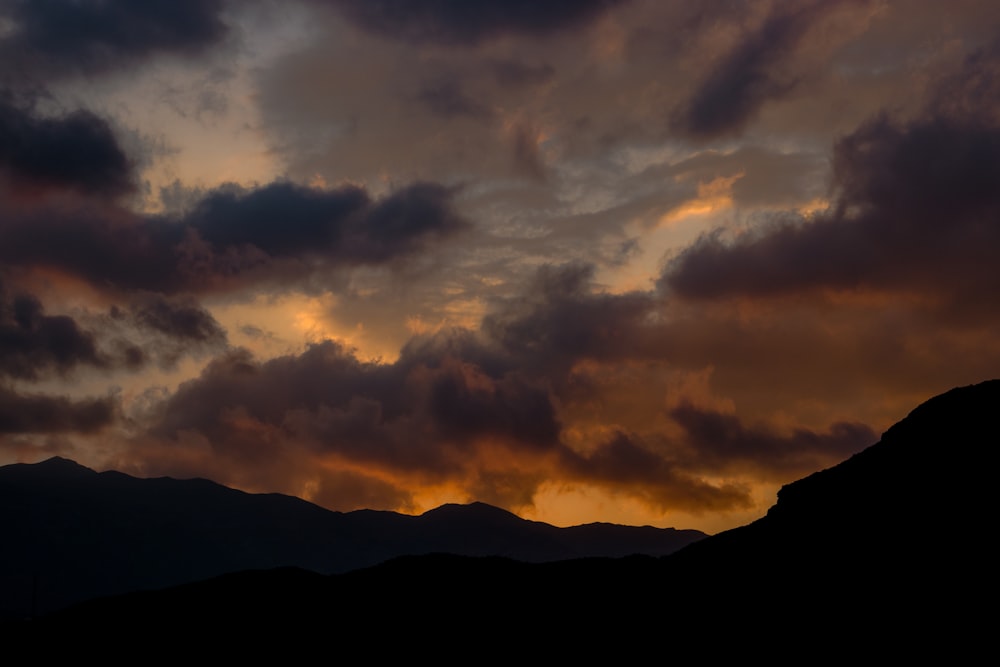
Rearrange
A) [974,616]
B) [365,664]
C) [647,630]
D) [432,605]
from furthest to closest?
1. [432,605]
2. [365,664]
3. [647,630]
4. [974,616]

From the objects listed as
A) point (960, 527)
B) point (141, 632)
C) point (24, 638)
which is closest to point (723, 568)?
point (960, 527)

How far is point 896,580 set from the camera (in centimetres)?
5175

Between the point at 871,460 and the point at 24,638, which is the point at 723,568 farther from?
the point at 24,638

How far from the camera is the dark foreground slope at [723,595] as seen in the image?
164 ft

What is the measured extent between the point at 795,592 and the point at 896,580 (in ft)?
22.8

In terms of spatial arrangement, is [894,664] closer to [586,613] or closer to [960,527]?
[960,527]

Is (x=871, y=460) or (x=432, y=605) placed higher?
(x=871, y=460)

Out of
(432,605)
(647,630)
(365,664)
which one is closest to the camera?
(647,630)

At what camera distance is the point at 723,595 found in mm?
61281

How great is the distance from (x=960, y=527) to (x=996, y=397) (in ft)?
39.2

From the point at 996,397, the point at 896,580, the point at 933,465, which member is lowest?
the point at 896,580

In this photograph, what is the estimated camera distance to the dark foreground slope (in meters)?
50.1

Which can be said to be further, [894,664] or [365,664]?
[365,664]

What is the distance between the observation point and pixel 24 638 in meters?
78.4
